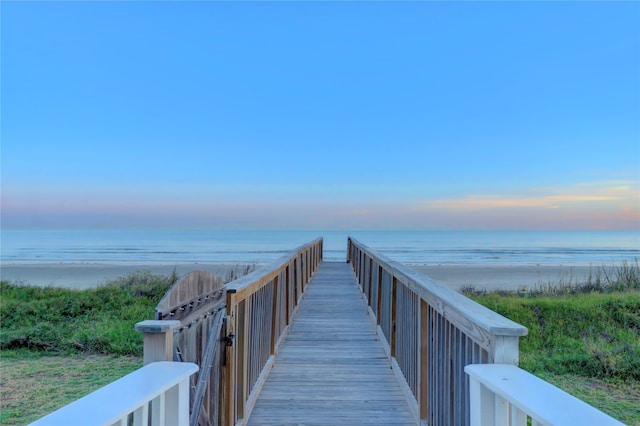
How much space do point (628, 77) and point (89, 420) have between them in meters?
18.2

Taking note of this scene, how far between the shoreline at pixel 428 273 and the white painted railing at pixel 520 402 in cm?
1443

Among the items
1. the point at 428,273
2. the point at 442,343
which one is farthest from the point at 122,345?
the point at 428,273

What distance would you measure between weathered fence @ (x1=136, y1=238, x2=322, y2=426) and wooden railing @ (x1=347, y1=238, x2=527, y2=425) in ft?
3.94

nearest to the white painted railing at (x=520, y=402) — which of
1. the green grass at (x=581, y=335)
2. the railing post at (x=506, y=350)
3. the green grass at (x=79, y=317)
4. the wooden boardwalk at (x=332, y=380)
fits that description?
the railing post at (x=506, y=350)

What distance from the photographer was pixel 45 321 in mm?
7812

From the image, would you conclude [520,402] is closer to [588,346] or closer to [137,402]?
[137,402]

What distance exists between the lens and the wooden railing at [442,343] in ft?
4.70

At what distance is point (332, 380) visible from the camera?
3754 millimetres

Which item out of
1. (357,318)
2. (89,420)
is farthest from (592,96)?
(89,420)

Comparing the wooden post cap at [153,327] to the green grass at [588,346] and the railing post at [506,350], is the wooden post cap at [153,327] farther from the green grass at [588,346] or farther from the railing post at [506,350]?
the green grass at [588,346]

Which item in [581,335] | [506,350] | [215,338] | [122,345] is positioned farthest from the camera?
[581,335]

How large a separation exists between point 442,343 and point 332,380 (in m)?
1.89

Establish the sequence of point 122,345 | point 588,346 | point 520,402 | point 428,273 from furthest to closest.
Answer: point 428,273, point 122,345, point 588,346, point 520,402

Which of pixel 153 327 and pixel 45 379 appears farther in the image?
pixel 45 379
